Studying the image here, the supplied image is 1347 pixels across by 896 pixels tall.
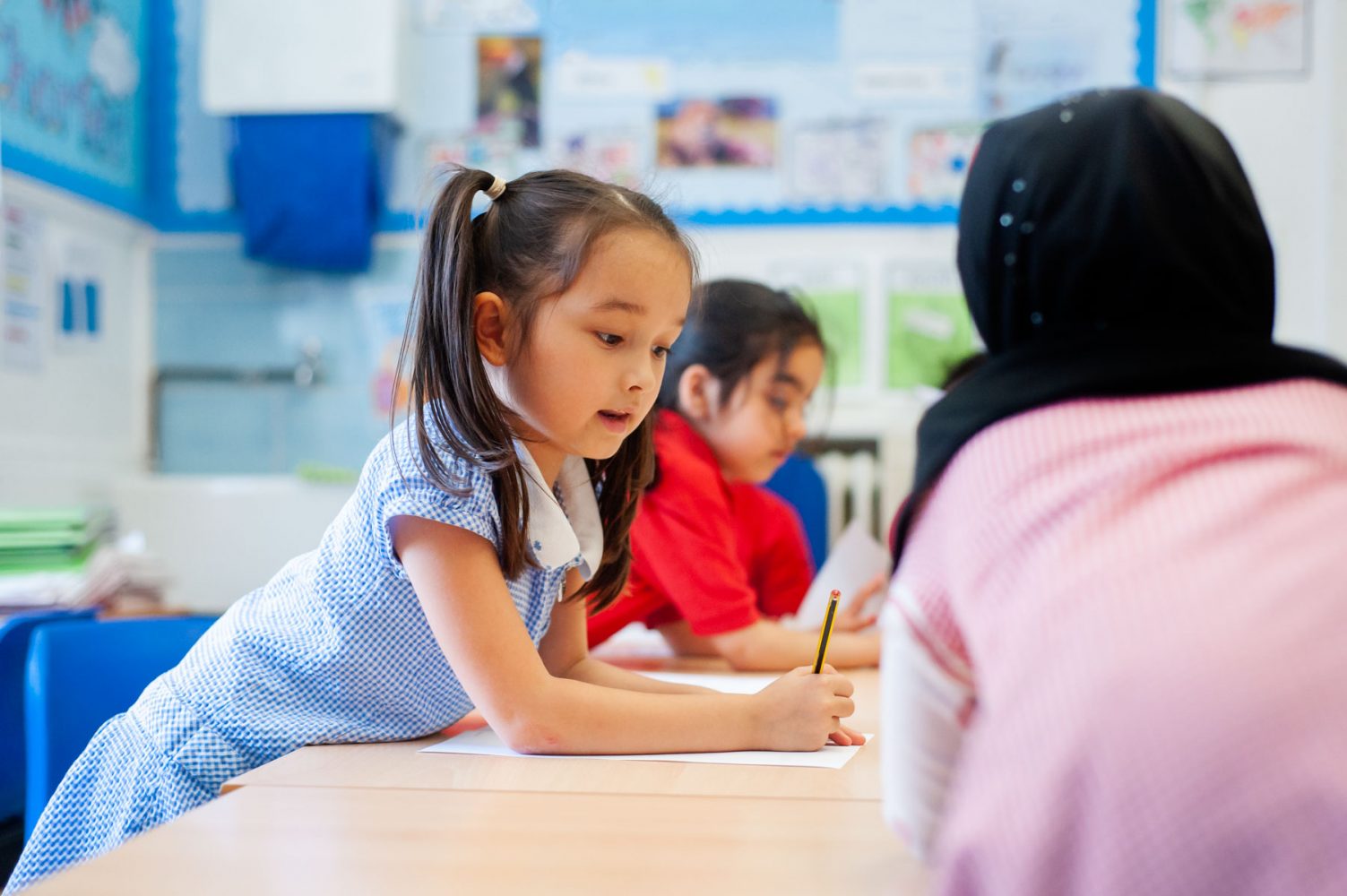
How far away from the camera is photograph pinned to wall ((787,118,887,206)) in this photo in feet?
9.61

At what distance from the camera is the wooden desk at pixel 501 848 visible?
20.7 inches

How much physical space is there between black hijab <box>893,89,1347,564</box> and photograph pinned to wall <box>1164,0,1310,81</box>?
2.54 meters

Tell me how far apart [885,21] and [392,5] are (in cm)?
117

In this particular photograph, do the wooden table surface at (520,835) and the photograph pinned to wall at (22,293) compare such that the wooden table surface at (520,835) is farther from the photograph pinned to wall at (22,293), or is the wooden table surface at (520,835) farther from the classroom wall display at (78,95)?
the classroom wall display at (78,95)

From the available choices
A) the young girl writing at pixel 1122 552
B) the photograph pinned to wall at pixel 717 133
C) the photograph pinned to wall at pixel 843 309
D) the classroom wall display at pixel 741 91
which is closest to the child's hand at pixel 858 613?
the young girl writing at pixel 1122 552

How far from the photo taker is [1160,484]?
0.50 m

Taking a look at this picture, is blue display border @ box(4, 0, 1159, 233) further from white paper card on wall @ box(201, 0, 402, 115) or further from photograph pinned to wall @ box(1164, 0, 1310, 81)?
white paper card on wall @ box(201, 0, 402, 115)

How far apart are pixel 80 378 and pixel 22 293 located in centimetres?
29

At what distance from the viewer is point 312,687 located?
925 mm

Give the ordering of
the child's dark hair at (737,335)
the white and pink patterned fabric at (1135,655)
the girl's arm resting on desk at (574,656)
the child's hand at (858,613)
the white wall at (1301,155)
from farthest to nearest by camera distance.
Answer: the white wall at (1301,155), the child's dark hair at (737,335), the child's hand at (858,613), the girl's arm resting on desk at (574,656), the white and pink patterned fabric at (1135,655)

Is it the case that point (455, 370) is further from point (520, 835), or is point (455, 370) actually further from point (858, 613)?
point (858, 613)

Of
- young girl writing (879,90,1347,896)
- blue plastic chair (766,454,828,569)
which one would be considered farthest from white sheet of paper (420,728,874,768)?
blue plastic chair (766,454,828,569)

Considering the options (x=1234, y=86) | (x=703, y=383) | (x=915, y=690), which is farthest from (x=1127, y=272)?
(x=1234, y=86)

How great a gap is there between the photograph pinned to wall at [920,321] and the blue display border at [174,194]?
4.8 inches
